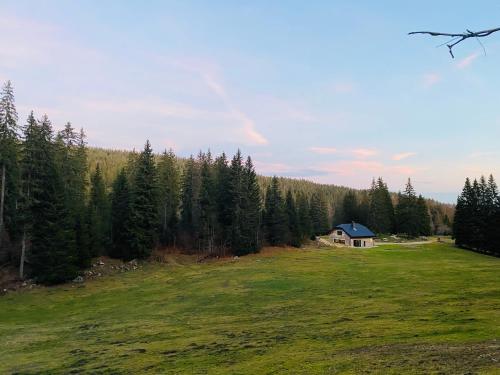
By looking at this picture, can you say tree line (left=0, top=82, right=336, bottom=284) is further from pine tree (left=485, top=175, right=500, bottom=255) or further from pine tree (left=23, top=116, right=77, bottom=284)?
pine tree (left=485, top=175, right=500, bottom=255)

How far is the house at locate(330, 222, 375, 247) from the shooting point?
8119 centimetres

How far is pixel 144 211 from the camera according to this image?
5681cm

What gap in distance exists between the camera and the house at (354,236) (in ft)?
266

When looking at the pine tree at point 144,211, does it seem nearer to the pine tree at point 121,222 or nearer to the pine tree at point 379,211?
the pine tree at point 121,222

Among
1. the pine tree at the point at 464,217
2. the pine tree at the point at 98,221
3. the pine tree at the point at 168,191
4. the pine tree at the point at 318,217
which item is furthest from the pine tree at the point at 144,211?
the pine tree at the point at 318,217

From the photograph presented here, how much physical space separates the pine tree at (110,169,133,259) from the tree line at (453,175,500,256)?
193 ft

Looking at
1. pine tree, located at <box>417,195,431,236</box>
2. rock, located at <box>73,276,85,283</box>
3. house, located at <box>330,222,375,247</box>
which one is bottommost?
rock, located at <box>73,276,85,283</box>

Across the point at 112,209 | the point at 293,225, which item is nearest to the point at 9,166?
the point at 112,209

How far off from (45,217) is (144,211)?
15.8 metres

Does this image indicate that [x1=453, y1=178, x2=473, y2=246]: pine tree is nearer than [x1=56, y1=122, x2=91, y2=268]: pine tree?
No

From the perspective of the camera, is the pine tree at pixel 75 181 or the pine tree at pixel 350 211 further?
the pine tree at pixel 350 211

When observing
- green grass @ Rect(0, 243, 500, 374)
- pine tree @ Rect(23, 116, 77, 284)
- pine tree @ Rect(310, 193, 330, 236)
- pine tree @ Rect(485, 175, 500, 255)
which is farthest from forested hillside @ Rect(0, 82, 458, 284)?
pine tree @ Rect(485, 175, 500, 255)

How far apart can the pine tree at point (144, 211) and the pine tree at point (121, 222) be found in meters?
0.77

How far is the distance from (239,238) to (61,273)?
1116 inches
